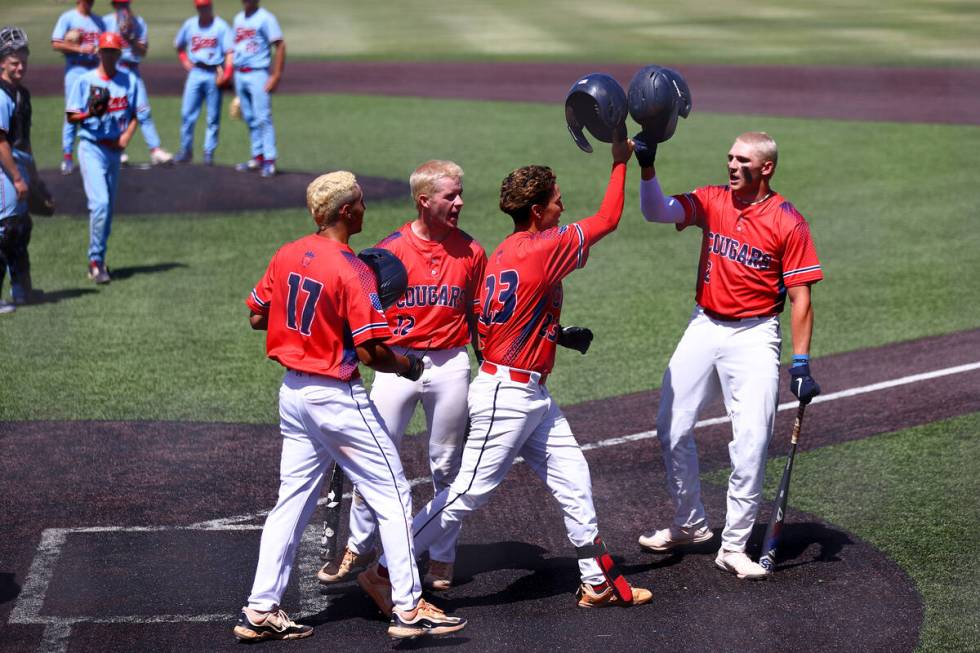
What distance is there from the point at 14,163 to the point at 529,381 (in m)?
6.52

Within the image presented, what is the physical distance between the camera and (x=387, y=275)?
5.49 m

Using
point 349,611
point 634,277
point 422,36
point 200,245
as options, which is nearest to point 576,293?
point 634,277

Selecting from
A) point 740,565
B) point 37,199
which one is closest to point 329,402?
point 740,565

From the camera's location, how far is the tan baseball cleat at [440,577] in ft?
19.8

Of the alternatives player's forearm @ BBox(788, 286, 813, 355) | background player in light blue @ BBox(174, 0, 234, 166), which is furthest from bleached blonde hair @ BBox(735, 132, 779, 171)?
background player in light blue @ BBox(174, 0, 234, 166)

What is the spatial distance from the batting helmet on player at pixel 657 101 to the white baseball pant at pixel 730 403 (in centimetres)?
102

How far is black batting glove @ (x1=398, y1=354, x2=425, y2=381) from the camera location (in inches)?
219

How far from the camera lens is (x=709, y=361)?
633 centimetres

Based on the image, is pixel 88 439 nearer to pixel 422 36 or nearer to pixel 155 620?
pixel 155 620

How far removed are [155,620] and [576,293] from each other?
6.97 m

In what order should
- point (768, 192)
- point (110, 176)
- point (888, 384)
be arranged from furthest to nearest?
1. point (110, 176)
2. point (888, 384)
3. point (768, 192)

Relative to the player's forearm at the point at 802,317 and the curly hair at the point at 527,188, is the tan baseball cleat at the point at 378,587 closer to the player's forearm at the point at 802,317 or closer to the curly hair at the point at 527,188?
the curly hair at the point at 527,188

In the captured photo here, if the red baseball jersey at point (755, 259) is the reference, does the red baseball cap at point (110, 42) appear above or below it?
above

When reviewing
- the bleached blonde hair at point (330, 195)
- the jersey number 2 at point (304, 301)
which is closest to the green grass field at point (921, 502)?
the jersey number 2 at point (304, 301)
